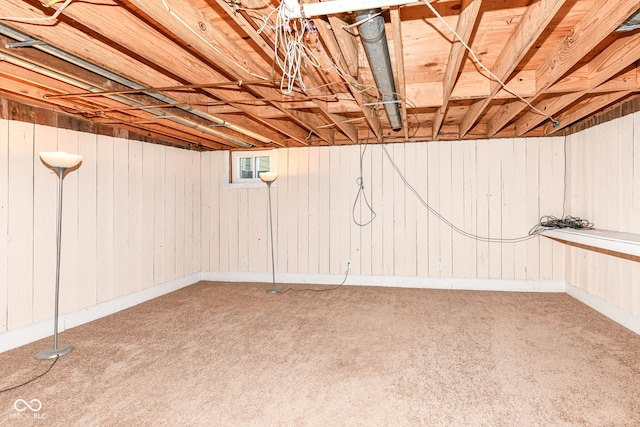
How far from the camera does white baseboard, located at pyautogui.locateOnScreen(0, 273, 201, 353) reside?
3.02 meters

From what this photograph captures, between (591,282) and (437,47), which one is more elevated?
(437,47)

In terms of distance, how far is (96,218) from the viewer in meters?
3.86

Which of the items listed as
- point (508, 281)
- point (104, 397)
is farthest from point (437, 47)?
point (508, 281)

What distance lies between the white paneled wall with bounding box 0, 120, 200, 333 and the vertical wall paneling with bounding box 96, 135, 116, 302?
1 cm

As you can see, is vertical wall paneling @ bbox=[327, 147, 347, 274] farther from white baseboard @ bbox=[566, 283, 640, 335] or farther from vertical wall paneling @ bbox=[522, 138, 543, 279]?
white baseboard @ bbox=[566, 283, 640, 335]

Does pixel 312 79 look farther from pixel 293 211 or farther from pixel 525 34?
pixel 293 211

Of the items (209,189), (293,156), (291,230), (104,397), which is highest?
(293,156)

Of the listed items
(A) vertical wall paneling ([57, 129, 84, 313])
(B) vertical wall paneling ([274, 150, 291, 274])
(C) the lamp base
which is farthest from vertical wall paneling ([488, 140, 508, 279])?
(A) vertical wall paneling ([57, 129, 84, 313])

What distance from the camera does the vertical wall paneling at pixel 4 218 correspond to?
9.66 feet

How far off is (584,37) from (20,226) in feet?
15.0

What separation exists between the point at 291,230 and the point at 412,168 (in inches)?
82.9

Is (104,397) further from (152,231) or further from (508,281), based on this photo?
(508,281)

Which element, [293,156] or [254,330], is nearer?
[254,330]

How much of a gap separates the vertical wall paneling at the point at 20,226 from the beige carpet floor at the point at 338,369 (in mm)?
395
